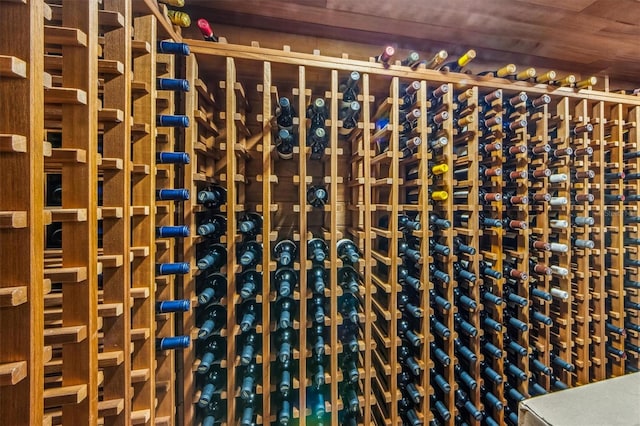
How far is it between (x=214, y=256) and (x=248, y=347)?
33 centimetres

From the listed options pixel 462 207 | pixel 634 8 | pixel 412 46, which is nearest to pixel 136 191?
pixel 462 207

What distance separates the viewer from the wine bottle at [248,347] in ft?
2.87

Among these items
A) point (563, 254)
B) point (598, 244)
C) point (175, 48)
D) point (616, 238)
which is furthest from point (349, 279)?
point (616, 238)

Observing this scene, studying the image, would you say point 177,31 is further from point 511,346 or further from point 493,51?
point 511,346

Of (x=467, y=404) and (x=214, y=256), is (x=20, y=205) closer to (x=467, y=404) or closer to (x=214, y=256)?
(x=214, y=256)

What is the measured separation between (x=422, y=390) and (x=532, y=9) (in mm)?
1477

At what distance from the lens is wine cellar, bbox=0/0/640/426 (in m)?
0.50

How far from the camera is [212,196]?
93cm

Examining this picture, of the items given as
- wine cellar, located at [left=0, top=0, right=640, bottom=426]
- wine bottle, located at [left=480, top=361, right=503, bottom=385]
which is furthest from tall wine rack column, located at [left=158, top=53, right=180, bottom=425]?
wine bottle, located at [left=480, top=361, right=503, bottom=385]

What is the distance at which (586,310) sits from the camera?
4.10 ft

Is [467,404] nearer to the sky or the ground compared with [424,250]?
nearer to the ground

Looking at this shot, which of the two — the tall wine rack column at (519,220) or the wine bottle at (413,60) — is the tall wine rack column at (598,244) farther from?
the wine bottle at (413,60)

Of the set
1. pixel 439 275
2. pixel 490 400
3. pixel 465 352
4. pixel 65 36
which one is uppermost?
pixel 65 36

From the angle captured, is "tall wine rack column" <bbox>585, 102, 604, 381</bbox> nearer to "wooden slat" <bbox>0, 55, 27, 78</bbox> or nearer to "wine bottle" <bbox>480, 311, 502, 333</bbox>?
"wine bottle" <bbox>480, 311, 502, 333</bbox>
